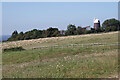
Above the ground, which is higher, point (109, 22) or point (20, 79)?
point (109, 22)

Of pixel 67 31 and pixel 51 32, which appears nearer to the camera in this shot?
pixel 51 32

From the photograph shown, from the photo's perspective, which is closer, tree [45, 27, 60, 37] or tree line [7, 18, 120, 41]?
tree line [7, 18, 120, 41]

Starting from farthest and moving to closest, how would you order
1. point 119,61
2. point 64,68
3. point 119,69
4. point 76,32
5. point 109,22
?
1. point 109,22
2. point 76,32
3. point 119,61
4. point 64,68
5. point 119,69

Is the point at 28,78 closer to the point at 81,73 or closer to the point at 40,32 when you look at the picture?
the point at 81,73

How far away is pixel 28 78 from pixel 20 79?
379 millimetres

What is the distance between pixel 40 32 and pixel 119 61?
109 metres

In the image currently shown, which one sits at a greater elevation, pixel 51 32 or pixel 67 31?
pixel 67 31

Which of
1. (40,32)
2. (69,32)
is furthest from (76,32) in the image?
(40,32)

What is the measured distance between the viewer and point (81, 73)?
10875 millimetres

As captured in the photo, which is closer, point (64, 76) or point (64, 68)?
point (64, 76)

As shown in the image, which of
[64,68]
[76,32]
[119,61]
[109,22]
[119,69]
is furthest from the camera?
[109,22]

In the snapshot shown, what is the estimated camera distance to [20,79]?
10547mm

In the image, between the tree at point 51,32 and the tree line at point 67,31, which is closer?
the tree line at point 67,31

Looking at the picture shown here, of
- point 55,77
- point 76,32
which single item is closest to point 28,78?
point 55,77
